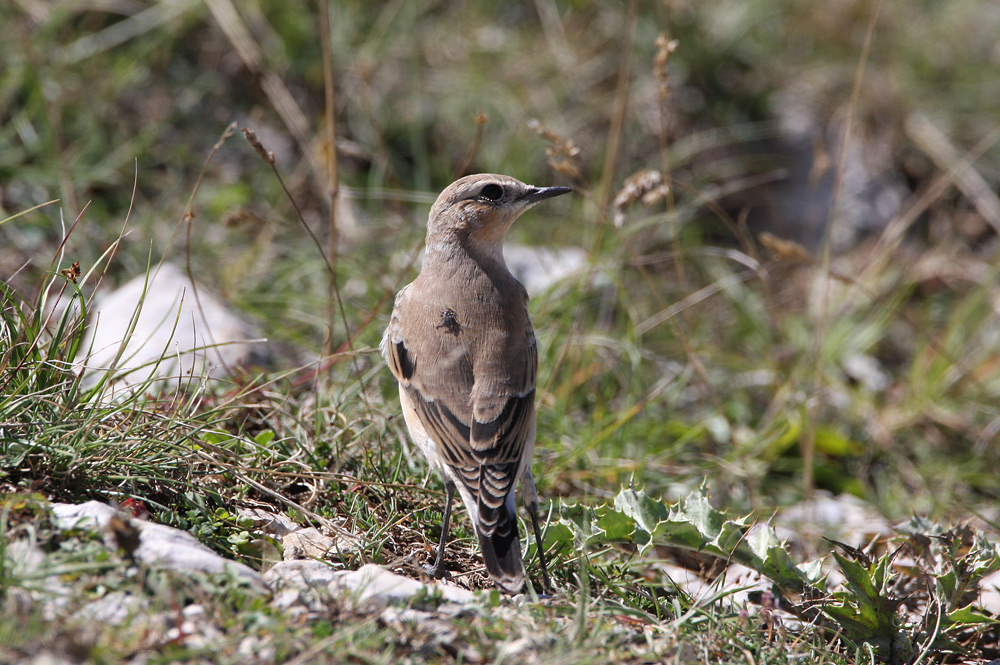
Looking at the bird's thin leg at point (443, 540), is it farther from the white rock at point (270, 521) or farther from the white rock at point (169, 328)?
the white rock at point (169, 328)

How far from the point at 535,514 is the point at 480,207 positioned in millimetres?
1760

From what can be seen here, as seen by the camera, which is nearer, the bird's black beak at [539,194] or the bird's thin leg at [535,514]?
the bird's thin leg at [535,514]

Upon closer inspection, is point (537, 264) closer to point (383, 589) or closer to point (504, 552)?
point (504, 552)

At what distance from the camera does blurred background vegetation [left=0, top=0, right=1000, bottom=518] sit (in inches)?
252

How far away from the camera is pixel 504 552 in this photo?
3.79m

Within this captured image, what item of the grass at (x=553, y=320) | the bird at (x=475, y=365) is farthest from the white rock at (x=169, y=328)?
the bird at (x=475, y=365)

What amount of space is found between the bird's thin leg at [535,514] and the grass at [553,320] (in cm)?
13

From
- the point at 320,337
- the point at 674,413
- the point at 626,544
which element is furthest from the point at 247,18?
the point at 626,544

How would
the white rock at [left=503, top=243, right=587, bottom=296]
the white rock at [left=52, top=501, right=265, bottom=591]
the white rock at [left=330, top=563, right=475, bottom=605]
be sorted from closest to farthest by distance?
1. the white rock at [left=52, top=501, right=265, bottom=591]
2. the white rock at [left=330, top=563, right=475, bottom=605]
3. the white rock at [left=503, top=243, right=587, bottom=296]

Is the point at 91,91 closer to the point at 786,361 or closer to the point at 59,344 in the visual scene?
the point at 59,344

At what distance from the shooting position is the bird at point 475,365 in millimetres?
4000

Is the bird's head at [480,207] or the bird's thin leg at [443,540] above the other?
the bird's head at [480,207]

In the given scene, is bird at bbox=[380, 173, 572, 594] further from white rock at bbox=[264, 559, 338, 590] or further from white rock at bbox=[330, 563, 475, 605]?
white rock at bbox=[264, 559, 338, 590]

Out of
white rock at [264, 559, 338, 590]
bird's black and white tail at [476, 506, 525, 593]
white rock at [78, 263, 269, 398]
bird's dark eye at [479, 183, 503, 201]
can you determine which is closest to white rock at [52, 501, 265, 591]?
white rock at [264, 559, 338, 590]
